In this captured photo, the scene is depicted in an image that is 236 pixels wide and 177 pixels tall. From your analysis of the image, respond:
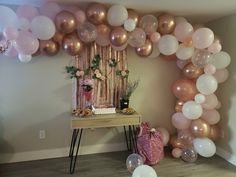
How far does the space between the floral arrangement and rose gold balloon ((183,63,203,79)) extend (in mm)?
758

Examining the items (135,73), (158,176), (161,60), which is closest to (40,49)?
(135,73)

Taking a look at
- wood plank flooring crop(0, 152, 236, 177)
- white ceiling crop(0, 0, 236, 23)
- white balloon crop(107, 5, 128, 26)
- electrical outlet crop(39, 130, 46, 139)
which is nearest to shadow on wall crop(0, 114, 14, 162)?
wood plank flooring crop(0, 152, 236, 177)

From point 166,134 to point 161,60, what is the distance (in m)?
1.16

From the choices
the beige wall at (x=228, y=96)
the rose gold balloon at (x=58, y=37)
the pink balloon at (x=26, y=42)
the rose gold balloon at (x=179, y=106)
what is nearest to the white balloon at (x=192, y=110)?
the rose gold balloon at (x=179, y=106)

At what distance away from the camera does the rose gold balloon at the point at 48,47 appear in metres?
2.79

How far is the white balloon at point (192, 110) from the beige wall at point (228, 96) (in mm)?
520

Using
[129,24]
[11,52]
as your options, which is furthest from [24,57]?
[129,24]

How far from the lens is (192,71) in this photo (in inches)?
125

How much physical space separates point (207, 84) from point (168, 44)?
72 centimetres

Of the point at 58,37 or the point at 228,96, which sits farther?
the point at 228,96

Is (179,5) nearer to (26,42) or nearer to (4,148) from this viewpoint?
(26,42)

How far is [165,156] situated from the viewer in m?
3.37

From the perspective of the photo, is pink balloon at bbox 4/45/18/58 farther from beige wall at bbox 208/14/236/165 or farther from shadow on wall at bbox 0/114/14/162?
beige wall at bbox 208/14/236/165

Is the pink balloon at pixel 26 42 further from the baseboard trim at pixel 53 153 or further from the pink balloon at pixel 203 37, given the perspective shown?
the pink balloon at pixel 203 37
